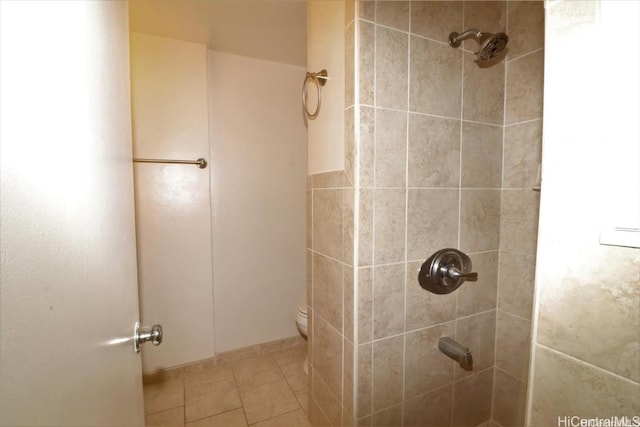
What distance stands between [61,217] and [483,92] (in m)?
1.53

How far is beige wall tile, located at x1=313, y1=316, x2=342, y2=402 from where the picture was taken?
1.11m

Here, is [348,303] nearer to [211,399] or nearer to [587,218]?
[587,218]

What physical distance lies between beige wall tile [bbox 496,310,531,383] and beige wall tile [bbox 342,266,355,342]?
861 millimetres

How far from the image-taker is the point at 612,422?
0.33 metres

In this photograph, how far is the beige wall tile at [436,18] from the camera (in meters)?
1.02

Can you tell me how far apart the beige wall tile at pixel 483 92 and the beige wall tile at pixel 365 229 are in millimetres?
621

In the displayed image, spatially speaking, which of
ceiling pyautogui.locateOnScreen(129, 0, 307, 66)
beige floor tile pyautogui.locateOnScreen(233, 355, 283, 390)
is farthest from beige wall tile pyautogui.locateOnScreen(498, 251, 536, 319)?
ceiling pyautogui.locateOnScreen(129, 0, 307, 66)

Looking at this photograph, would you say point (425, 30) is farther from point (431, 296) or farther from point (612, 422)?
point (612, 422)

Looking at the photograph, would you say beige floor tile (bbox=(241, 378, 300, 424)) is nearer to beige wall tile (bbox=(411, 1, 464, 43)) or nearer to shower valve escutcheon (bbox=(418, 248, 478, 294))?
shower valve escutcheon (bbox=(418, 248, 478, 294))

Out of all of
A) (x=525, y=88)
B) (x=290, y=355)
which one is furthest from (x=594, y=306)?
(x=290, y=355)

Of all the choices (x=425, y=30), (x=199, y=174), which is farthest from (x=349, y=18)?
(x=199, y=174)

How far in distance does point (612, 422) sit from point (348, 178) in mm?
826

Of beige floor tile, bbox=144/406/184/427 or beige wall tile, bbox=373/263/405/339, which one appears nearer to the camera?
beige wall tile, bbox=373/263/405/339

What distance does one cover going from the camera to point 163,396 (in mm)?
1649
